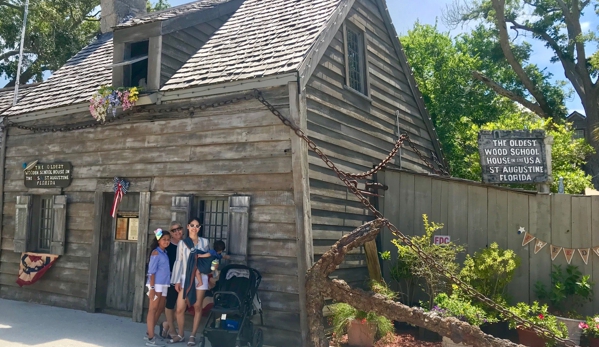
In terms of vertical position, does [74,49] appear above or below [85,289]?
above

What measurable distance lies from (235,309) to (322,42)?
4.29 metres

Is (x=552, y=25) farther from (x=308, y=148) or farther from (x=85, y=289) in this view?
(x=85, y=289)

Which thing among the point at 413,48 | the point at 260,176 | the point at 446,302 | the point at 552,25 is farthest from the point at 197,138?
the point at 552,25

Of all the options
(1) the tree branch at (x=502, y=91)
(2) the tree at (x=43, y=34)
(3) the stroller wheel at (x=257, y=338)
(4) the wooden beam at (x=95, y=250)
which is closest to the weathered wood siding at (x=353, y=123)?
(3) the stroller wheel at (x=257, y=338)

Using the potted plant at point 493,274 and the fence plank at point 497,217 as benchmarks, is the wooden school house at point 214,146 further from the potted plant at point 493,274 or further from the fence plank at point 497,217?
the fence plank at point 497,217

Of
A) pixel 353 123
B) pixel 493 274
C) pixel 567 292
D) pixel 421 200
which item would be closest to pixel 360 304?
pixel 493 274

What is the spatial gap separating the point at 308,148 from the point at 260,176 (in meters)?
0.82

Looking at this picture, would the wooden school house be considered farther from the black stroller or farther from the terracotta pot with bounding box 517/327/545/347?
the terracotta pot with bounding box 517/327/545/347

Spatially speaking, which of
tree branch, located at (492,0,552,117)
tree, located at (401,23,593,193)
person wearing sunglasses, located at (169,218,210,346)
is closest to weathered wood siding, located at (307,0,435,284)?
person wearing sunglasses, located at (169,218,210,346)

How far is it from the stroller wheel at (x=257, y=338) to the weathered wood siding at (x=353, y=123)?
140cm

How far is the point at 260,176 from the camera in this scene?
24.8 ft

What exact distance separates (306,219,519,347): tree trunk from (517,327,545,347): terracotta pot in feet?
4.94

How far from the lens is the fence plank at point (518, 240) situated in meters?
7.80

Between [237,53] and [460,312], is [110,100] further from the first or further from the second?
[460,312]
